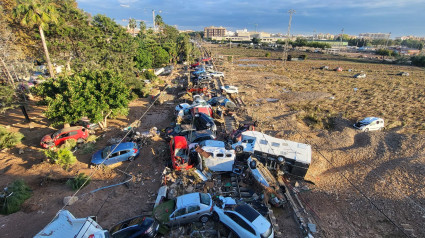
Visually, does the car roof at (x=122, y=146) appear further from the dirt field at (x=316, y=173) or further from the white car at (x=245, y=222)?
the white car at (x=245, y=222)

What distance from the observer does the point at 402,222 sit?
9234 millimetres

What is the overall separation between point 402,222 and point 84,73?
22.7 m

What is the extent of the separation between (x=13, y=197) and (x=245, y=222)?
1106cm

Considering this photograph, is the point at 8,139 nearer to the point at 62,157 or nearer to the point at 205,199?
the point at 62,157

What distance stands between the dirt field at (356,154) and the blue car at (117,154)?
10862mm

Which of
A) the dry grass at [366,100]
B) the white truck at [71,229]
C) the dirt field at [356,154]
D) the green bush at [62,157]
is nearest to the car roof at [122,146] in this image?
the green bush at [62,157]

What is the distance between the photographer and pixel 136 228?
7.89 m

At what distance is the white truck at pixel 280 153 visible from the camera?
1163 cm

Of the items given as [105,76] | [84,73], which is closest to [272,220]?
[105,76]

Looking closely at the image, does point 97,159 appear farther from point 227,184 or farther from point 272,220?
point 272,220

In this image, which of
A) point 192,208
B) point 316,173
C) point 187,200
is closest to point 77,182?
point 187,200

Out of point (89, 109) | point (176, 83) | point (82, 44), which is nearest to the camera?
point (89, 109)

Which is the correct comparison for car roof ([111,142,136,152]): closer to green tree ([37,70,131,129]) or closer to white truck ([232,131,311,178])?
green tree ([37,70,131,129])

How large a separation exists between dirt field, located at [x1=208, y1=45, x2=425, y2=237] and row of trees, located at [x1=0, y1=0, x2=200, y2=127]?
13865 millimetres
